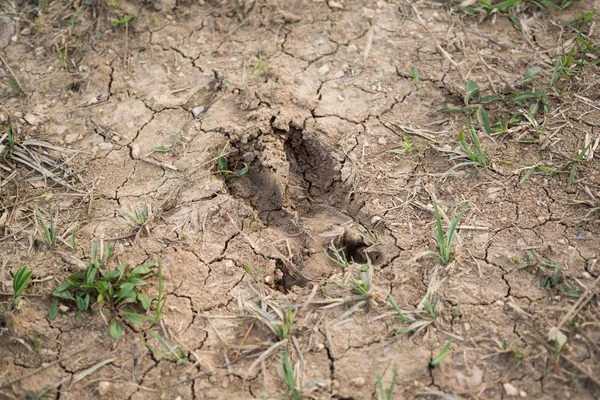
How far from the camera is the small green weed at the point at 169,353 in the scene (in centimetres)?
227

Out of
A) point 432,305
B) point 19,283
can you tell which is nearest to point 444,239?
point 432,305

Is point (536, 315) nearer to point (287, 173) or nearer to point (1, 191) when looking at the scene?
point (287, 173)

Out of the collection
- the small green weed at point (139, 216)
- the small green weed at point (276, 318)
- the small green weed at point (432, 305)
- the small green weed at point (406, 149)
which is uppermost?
the small green weed at point (406, 149)

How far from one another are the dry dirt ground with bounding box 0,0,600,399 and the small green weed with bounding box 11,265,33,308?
6 centimetres

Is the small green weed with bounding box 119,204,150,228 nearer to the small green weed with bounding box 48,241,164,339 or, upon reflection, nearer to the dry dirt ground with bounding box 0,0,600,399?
the dry dirt ground with bounding box 0,0,600,399

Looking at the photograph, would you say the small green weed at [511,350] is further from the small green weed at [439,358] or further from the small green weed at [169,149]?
the small green weed at [169,149]

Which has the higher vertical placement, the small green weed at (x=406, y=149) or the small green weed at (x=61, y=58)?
the small green weed at (x=61, y=58)

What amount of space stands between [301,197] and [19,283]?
1374 millimetres

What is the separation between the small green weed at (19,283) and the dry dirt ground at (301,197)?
65mm

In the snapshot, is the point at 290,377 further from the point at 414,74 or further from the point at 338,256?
the point at 414,74

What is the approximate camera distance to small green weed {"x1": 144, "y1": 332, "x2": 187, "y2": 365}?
2.27 m

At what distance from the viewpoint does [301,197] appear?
2908 mm

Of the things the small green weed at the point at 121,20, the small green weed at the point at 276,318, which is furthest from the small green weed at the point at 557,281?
the small green weed at the point at 121,20

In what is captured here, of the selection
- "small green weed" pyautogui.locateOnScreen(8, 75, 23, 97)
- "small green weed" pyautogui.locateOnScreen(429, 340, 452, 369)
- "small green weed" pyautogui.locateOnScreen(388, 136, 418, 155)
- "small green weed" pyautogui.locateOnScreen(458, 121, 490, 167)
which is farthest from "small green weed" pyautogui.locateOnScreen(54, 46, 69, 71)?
"small green weed" pyautogui.locateOnScreen(429, 340, 452, 369)
